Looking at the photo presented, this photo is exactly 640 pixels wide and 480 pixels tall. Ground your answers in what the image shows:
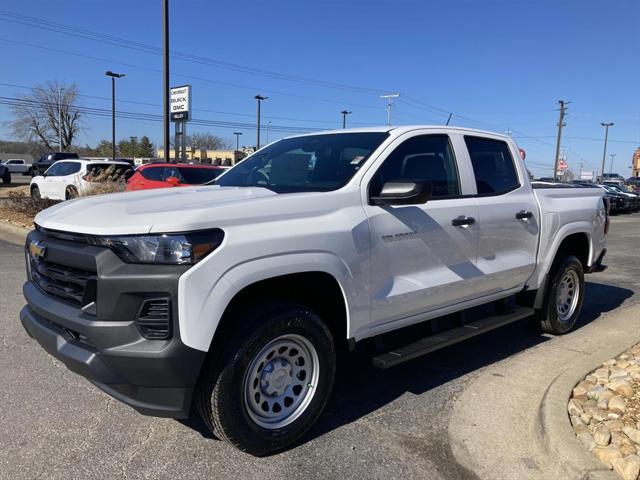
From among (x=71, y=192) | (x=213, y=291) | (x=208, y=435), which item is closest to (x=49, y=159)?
(x=71, y=192)

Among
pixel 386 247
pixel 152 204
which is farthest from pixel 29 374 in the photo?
pixel 386 247

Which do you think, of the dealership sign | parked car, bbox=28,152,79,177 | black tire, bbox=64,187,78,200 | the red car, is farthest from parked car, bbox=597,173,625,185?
parked car, bbox=28,152,79,177

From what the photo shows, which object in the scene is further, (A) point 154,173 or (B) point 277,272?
(A) point 154,173

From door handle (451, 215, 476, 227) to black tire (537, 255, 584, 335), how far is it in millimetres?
1672

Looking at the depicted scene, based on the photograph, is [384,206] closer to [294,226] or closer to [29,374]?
[294,226]

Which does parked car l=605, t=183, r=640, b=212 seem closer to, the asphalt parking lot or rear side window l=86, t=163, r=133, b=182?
rear side window l=86, t=163, r=133, b=182

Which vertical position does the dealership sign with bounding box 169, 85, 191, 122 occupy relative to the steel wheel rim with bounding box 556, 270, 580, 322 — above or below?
above

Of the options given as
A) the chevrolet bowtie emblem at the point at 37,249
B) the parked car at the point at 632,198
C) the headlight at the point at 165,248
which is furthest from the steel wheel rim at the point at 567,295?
the parked car at the point at 632,198

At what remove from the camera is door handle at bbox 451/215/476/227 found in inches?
160

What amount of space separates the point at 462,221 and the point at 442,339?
0.90 m

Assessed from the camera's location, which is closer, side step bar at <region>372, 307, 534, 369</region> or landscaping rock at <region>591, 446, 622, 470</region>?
landscaping rock at <region>591, 446, 622, 470</region>

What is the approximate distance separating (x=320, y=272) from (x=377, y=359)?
80cm

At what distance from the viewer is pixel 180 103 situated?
2231 centimetres

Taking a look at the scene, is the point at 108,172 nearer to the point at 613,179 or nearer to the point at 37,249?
the point at 37,249
